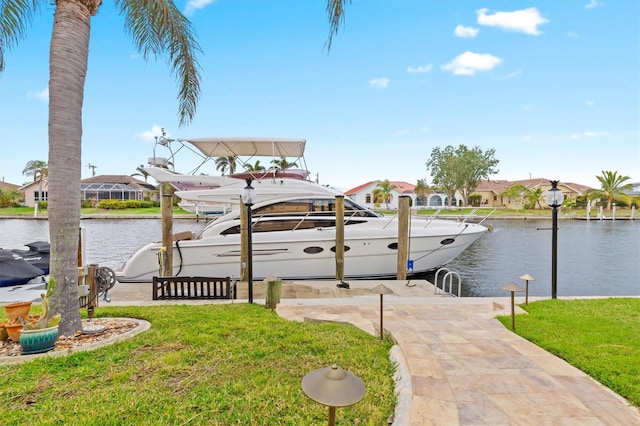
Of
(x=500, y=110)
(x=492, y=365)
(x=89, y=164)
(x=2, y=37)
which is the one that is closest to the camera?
(x=492, y=365)

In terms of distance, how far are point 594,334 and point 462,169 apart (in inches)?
1964

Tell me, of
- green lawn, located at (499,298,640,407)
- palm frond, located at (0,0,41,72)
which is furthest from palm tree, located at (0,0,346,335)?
green lawn, located at (499,298,640,407)

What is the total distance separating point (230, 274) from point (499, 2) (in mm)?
12808

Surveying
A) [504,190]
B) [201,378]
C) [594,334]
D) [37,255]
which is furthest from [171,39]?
[504,190]

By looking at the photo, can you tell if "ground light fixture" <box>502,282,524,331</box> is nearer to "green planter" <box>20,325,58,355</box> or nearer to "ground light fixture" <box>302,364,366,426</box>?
"ground light fixture" <box>302,364,366,426</box>

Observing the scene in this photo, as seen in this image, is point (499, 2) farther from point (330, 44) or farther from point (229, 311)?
point (229, 311)

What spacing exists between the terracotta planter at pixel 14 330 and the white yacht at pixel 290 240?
598 cm

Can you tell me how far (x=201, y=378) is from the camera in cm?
307

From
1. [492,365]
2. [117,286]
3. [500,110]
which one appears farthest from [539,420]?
[500,110]

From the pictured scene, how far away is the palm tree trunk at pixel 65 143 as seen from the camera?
4008 millimetres

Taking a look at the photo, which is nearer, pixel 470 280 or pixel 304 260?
pixel 304 260

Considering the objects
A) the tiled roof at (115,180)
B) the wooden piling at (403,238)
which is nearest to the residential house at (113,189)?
the tiled roof at (115,180)

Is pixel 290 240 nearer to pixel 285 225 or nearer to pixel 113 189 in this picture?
pixel 285 225

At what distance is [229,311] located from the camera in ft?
18.3
